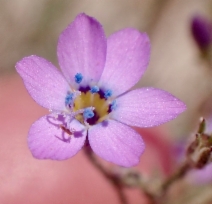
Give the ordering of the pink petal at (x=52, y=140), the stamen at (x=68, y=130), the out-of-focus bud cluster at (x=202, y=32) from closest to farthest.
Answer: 1. the pink petal at (x=52, y=140)
2. the stamen at (x=68, y=130)
3. the out-of-focus bud cluster at (x=202, y=32)

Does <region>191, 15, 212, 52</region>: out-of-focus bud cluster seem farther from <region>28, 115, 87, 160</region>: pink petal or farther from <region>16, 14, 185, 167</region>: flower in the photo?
<region>28, 115, 87, 160</region>: pink petal

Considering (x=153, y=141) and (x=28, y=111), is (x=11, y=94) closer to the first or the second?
(x=28, y=111)

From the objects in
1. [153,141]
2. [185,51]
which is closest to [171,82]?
[185,51]

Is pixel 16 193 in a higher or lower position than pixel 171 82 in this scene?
higher

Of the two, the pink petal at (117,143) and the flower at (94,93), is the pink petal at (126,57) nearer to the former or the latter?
the flower at (94,93)

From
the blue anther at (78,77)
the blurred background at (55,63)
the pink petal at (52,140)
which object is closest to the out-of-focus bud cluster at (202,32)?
the blurred background at (55,63)

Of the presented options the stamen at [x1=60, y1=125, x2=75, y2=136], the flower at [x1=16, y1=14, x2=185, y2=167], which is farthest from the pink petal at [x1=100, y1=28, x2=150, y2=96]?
the stamen at [x1=60, y1=125, x2=75, y2=136]
